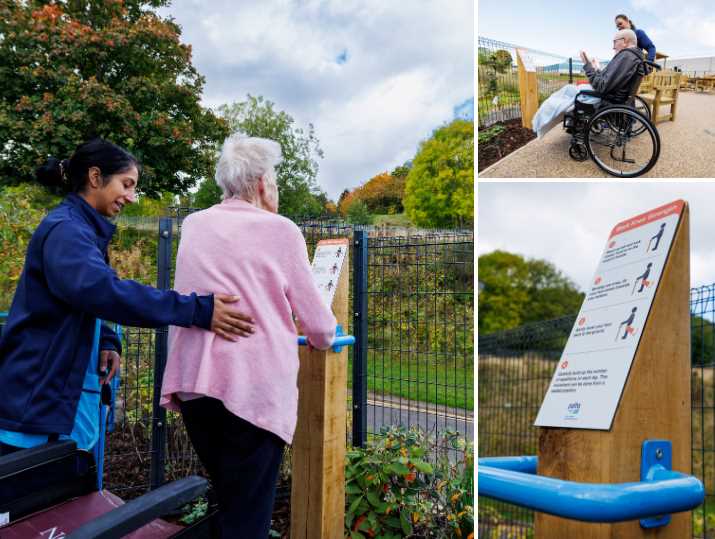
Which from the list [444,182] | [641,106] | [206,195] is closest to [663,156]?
[641,106]

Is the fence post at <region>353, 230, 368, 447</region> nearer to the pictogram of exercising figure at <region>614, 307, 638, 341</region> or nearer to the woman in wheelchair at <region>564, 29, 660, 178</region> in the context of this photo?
the woman in wheelchair at <region>564, 29, 660, 178</region>

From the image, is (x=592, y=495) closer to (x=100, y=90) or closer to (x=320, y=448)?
(x=320, y=448)

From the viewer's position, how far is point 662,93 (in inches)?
166

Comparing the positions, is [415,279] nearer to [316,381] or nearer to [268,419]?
[316,381]

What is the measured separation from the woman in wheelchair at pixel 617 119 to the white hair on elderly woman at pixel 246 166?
8.15 ft

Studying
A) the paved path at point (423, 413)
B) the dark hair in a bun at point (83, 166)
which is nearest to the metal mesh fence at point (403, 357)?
A: the paved path at point (423, 413)

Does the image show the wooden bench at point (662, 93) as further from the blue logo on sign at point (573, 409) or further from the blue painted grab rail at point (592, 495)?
the blue painted grab rail at point (592, 495)

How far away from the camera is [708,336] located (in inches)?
122

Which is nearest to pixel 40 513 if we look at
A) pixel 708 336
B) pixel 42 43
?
pixel 708 336

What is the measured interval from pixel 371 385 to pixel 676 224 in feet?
10.6

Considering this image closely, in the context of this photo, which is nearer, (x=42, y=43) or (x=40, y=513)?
(x=40, y=513)

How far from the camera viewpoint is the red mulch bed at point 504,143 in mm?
3621

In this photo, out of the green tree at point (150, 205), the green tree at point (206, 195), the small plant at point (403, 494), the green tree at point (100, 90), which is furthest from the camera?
the green tree at point (206, 195)

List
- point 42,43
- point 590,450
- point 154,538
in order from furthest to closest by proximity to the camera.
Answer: point 42,43
point 154,538
point 590,450
